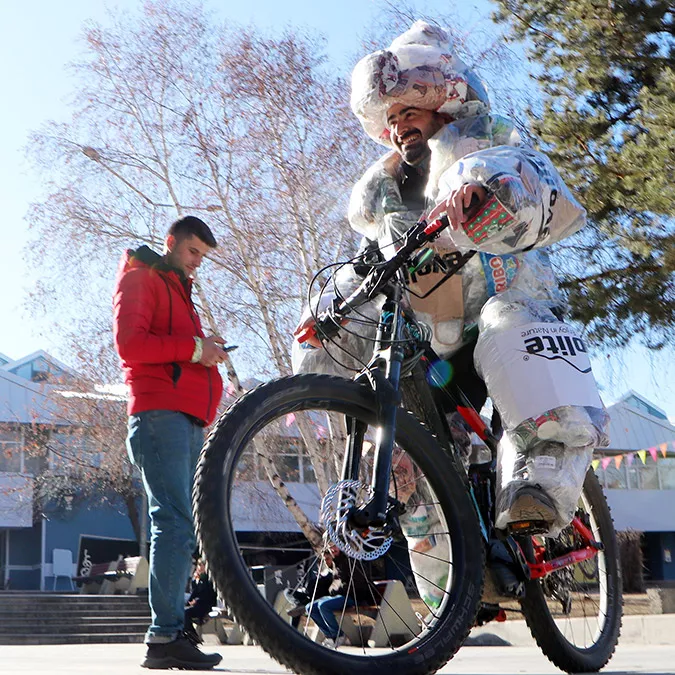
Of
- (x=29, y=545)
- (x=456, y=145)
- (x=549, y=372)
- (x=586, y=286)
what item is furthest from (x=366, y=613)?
(x=29, y=545)

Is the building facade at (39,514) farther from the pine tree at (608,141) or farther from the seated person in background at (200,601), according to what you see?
the seated person in background at (200,601)

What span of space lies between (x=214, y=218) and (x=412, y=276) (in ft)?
51.5

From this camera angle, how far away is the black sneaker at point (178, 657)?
12.2 feet

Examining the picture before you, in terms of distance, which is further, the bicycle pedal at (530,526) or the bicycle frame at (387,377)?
the bicycle pedal at (530,526)

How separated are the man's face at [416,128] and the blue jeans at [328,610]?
139 centimetres

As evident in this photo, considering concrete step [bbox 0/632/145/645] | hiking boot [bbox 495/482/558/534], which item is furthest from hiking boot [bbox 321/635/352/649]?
concrete step [bbox 0/632/145/645]

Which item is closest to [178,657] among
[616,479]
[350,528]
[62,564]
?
[350,528]

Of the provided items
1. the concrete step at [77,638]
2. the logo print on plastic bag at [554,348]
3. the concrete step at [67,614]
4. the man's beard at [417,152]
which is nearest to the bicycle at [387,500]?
the logo print on plastic bag at [554,348]

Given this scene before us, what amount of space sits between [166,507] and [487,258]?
5.22ft

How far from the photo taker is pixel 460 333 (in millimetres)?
2934

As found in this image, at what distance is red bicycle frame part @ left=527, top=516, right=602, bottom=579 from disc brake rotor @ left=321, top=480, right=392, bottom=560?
28.1 inches

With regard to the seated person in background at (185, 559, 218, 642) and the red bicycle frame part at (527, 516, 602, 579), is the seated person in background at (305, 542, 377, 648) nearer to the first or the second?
the red bicycle frame part at (527, 516, 602, 579)

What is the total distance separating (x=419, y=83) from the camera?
3.09 meters

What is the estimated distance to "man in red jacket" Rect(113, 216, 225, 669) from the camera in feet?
12.5
